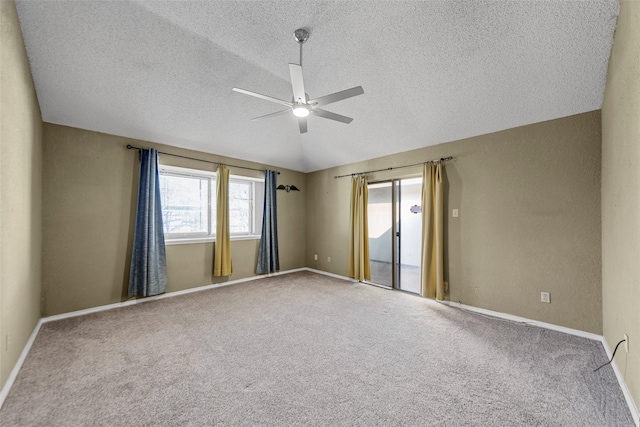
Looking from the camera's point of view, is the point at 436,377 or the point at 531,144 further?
the point at 531,144

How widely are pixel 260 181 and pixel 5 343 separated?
4.00 metres

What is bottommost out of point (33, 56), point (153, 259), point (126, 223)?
point (153, 259)

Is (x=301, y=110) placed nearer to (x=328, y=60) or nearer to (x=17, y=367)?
(x=328, y=60)

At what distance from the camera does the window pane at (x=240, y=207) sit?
5109 mm

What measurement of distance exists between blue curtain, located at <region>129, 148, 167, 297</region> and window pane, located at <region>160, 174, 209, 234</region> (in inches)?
12.0

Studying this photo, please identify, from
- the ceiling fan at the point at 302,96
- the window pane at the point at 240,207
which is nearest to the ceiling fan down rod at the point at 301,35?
the ceiling fan at the point at 302,96

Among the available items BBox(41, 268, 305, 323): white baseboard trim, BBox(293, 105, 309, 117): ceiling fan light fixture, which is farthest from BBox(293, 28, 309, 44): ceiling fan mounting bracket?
BBox(41, 268, 305, 323): white baseboard trim

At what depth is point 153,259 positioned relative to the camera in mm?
3729

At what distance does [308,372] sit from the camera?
2.09 metres

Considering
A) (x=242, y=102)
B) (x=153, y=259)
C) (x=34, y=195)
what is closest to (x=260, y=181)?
(x=242, y=102)

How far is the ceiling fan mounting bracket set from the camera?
245 cm

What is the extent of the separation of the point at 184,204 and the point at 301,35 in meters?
3.32

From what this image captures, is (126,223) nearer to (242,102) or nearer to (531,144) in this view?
(242,102)

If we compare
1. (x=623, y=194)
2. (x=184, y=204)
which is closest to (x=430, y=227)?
(x=623, y=194)
